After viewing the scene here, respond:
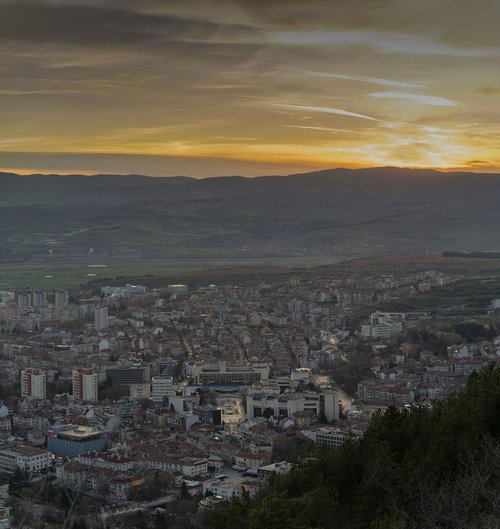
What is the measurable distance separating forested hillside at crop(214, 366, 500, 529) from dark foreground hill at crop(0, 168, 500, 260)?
49518mm

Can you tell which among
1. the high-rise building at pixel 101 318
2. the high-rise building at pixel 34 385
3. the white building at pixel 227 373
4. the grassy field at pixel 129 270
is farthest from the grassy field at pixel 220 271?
the high-rise building at pixel 34 385

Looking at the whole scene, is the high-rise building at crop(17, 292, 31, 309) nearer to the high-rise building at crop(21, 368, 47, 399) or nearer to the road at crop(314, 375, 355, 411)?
the high-rise building at crop(21, 368, 47, 399)

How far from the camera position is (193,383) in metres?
21.0

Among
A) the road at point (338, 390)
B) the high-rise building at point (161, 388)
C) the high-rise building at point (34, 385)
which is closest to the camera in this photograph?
the road at point (338, 390)

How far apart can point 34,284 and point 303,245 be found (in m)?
26.9

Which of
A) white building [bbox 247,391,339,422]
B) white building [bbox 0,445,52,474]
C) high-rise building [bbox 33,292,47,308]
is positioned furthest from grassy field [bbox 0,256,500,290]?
white building [bbox 0,445,52,474]

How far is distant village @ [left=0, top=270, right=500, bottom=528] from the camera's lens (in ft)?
43.4

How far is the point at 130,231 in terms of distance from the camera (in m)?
69.8

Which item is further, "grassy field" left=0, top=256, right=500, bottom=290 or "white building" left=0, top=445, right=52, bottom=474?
"grassy field" left=0, top=256, right=500, bottom=290

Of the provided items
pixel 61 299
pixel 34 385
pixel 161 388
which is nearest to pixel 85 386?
pixel 34 385

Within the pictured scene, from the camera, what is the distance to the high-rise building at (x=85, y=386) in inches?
765

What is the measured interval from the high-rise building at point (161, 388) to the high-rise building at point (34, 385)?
235 cm

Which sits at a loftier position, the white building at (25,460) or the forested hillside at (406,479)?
the forested hillside at (406,479)

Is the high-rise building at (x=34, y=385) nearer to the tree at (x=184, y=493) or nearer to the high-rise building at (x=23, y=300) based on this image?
the tree at (x=184, y=493)
